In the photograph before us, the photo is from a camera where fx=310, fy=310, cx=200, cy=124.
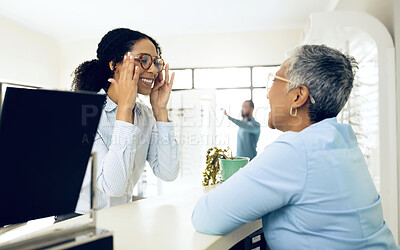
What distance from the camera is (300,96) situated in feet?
3.34

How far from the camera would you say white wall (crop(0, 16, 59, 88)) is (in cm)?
471

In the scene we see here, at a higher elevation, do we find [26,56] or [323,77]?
[26,56]

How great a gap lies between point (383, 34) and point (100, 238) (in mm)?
2247

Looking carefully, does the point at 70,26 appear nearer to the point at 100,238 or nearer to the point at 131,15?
the point at 131,15

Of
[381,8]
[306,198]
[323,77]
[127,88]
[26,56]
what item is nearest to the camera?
[306,198]

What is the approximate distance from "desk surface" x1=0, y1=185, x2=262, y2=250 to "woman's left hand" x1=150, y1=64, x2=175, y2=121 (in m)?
0.47

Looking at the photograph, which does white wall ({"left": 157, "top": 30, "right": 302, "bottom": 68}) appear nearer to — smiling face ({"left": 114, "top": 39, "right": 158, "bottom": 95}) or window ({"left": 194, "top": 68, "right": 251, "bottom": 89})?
window ({"left": 194, "top": 68, "right": 251, "bottom": 89})

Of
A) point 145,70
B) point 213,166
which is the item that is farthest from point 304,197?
point 145,70

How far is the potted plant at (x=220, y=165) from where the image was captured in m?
1.42

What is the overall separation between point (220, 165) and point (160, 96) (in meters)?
0.46

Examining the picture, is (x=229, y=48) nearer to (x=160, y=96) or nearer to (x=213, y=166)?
(x=160, y=96)

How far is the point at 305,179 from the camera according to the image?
2.71ft

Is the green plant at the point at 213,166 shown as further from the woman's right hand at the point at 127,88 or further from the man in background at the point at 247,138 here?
the man in background at the point at 247,138

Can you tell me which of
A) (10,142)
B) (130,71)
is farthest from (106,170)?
(10,142)
